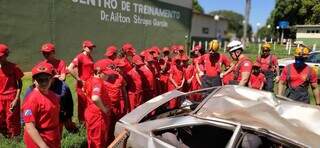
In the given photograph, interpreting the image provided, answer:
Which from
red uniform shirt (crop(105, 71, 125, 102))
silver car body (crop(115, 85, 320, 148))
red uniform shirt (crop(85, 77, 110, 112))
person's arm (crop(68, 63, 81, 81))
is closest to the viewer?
silver car body (crop(115, 85, 320, 148))

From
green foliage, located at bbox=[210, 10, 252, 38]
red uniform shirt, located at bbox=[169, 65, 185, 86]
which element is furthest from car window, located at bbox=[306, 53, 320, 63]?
green foliage, located at bbox=[210, 10, 252, 38]

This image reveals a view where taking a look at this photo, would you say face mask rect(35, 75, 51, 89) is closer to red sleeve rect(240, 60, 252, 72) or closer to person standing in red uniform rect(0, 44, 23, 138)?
person standing in red uniform rect(0, 44, 23, 138)

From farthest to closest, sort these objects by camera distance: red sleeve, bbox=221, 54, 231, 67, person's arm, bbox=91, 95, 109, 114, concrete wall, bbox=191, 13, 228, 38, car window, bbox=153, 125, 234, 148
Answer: concrete wall, bbox=191, 13, 228, 38, red sleeve, bbox=221, 54, 231, 67, person's arm, bbox=91, 95, 109, 114, car window, bbox=153, 125, 234, 148

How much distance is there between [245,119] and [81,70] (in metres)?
4.71

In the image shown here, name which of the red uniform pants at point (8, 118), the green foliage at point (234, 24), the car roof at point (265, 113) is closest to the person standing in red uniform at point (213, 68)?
the car roof at point (265, 113)

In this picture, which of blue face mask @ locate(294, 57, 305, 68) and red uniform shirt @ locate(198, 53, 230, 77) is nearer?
blue face mask @ locate(294, 57, 305, 68)

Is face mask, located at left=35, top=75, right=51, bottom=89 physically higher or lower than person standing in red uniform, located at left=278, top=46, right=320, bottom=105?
higher

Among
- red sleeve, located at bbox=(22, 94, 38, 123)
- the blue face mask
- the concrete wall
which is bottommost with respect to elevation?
red sleeve, located at bbox=(22, 94, 38, 123)

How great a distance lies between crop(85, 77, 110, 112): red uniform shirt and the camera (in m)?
5.94

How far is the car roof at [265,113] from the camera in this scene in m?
4.18

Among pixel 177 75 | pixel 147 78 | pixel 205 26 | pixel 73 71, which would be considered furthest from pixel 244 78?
pixel 205 26

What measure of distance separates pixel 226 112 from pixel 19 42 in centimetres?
1133

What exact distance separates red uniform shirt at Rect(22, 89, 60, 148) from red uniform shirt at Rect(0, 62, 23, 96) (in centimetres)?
274

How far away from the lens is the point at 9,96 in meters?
7.30
